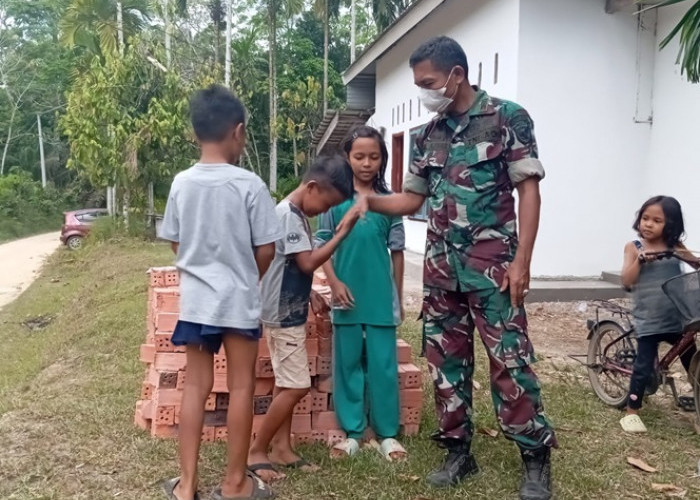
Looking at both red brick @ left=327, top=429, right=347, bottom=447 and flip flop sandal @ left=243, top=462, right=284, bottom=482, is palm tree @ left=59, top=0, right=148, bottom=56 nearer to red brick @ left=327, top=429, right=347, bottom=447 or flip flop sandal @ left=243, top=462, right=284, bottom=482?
red brick @ left=327, top=429, right=347, bottom=447

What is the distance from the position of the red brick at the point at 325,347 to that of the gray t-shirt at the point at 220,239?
3.10 ft

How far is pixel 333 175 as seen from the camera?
10.1 feet

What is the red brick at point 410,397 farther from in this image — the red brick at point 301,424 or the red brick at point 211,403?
the red brick at point 211,403

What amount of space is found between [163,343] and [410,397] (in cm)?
135

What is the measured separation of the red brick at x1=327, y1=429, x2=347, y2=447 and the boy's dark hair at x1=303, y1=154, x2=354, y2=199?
4.13ft

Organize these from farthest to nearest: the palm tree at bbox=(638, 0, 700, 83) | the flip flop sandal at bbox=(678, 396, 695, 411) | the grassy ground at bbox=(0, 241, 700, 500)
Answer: the palm tree at bbox=(638, 0, 700, 83) → the flip flop sandal at bbox=(678, 396, 695, 411) → the grassy ground at bbox=(0, 241, 700, 500)

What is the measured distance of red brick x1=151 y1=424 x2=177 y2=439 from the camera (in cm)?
357

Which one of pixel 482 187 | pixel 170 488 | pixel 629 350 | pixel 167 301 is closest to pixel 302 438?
pixel 170 488

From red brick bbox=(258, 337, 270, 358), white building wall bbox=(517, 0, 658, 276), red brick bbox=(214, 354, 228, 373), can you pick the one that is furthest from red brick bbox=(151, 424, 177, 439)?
white building wall bbox=(517, 0, 658, 276)

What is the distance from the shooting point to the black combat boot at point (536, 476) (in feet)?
9.55

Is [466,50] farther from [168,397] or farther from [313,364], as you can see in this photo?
[168,397]

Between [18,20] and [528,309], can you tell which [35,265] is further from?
[18,20]

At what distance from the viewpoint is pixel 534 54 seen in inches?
297

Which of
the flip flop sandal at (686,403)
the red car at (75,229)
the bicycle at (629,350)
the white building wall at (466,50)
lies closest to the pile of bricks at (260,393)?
the bicycle at (629,350)
